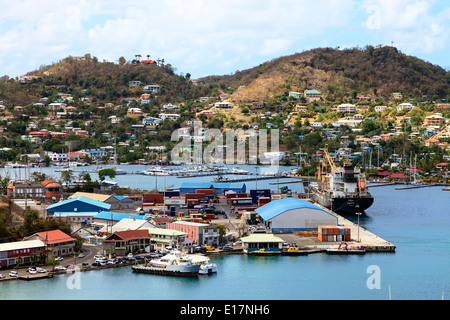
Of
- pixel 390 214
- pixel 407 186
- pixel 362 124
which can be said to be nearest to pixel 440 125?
pixel 362 124

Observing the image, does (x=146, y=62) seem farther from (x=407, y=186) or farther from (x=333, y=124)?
(x=407, y=186)

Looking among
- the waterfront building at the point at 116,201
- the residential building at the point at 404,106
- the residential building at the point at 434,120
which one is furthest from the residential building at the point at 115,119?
the waterfront building at the point at 116,201

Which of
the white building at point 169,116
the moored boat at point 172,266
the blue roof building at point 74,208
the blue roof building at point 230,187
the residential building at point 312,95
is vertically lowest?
the moored boat at point 172,266

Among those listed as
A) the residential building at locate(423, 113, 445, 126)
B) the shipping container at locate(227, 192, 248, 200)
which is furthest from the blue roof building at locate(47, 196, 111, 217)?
the residential building at locate(423, 113, 445, 126)

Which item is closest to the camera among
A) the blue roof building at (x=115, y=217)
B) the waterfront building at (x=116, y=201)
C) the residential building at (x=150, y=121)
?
the blue roof building at (x=115, y=217)

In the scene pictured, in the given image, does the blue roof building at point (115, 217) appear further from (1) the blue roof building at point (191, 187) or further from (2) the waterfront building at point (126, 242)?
(1) the blue roof building at point (191, 187)

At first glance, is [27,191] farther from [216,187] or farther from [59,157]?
[59,157]
